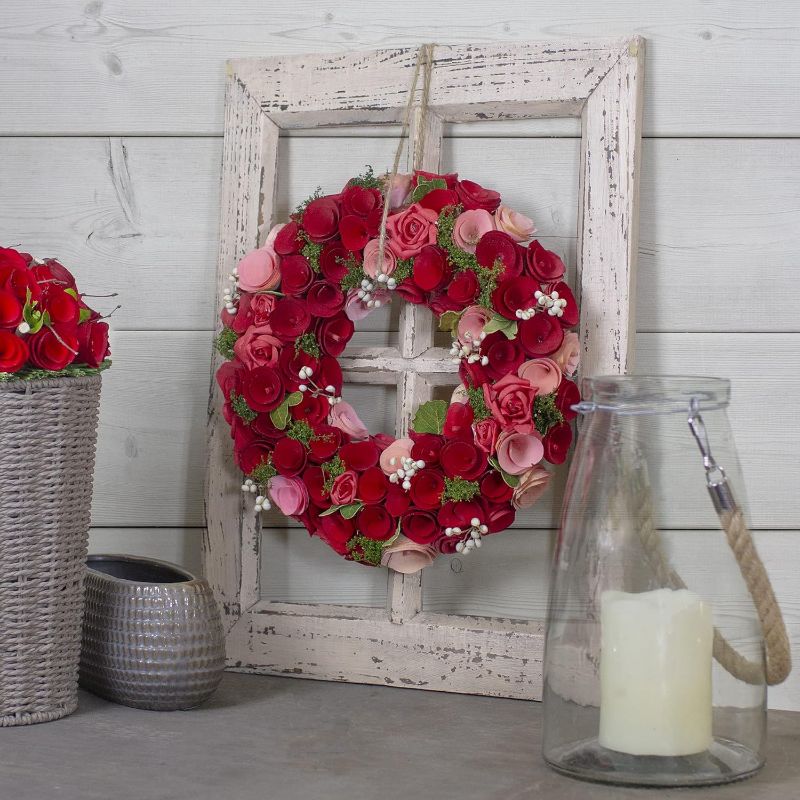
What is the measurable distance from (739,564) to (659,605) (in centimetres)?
8

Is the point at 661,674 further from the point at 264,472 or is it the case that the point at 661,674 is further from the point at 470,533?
the point at 264,472

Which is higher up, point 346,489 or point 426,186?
point 426,186

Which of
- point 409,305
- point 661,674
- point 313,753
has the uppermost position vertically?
point 409,305

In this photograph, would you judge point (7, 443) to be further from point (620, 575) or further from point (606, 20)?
point (606, 20)

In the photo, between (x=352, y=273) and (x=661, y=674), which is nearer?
(x=661, y=674)

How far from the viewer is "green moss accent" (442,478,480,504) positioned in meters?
0.97

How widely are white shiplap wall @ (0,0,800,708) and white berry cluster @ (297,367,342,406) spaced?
10 cm

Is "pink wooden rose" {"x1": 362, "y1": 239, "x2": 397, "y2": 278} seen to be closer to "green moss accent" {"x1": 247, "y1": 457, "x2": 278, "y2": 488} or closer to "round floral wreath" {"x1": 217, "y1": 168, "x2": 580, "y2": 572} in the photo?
"round floral wreath" {"x1": 217, "y1": 168, "x2": 580, "y2": 572}

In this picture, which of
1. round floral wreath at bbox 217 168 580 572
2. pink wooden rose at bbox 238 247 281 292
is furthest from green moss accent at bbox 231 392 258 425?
pink wooden rose at bbox 238 247 281 292

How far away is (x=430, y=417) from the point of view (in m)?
1.01

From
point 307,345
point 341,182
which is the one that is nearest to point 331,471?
point 307,345

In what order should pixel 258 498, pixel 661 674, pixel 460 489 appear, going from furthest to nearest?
pixel 258 498
pixel 460 489
pixel 661 674

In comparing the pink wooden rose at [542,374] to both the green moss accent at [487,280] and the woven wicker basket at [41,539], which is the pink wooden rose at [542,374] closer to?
the green moss accent at [487,280]

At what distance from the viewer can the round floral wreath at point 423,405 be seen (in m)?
0.96
